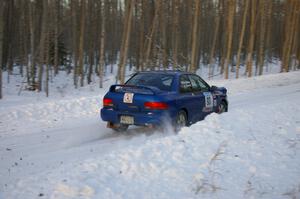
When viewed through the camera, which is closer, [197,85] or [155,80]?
[155,80]

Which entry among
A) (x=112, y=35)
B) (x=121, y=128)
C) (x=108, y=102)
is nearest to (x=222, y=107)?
(x=121, y=128)

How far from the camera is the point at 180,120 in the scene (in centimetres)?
950

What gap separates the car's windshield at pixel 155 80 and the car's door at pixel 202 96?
978 mm

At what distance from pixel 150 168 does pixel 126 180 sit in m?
0.59

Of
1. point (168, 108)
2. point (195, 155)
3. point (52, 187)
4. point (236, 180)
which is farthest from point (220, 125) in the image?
point (52, 187)

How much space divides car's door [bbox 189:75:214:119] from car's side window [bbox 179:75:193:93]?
0.21 meters

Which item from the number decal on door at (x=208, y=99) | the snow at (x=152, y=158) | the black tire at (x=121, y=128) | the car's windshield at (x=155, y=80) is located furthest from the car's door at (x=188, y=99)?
the black tire at (x=121, y=128)

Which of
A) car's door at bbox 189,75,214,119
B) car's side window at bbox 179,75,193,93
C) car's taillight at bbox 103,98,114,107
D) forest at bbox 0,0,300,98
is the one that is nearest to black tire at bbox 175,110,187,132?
car's side window at bbox 179,75,193,93

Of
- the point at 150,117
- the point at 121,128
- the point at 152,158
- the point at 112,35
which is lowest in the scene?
the point at 121,128

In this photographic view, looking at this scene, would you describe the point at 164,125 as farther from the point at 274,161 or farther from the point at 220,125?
the point at 274,161

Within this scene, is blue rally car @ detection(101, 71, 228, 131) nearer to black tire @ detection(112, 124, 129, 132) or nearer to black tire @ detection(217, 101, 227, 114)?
black tire @ detection(112, 124, 129, 132)

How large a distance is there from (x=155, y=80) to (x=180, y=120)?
1.11 m

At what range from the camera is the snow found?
17.6ft

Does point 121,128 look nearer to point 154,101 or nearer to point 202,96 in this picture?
point 154,101
